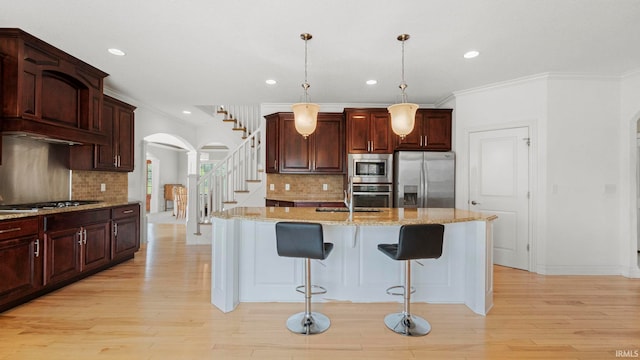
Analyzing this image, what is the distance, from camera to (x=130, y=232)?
14.1 ft

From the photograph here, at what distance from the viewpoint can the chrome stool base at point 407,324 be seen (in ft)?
7.70

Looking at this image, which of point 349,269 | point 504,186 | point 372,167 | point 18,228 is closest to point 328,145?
point 372,167

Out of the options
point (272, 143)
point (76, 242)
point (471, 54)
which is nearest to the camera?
point (471, 54)

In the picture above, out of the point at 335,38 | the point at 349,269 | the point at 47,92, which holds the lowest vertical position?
the point at 349,269

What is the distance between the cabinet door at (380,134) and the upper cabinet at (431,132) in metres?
0.18

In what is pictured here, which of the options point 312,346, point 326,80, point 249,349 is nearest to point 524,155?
point 326,80

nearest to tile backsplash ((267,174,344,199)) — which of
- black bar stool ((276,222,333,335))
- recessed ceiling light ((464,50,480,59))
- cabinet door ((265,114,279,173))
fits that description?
cabinet door ((265,114,279,173))

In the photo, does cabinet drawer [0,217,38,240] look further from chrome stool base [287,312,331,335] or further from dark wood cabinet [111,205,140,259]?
chrome stool base [287,312,331,335]

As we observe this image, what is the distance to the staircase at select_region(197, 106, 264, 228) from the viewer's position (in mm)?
5500

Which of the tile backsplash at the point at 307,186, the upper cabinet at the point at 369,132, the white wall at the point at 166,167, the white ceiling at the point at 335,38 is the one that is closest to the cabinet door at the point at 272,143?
the tile backsplash at the point at 307,186

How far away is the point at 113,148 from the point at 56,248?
1.83 metres

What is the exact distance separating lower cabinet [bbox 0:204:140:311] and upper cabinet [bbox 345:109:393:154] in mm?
3594

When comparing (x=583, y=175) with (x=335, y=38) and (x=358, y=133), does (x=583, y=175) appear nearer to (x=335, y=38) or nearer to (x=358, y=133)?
(x=358, y=133)

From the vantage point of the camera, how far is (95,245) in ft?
11.9
